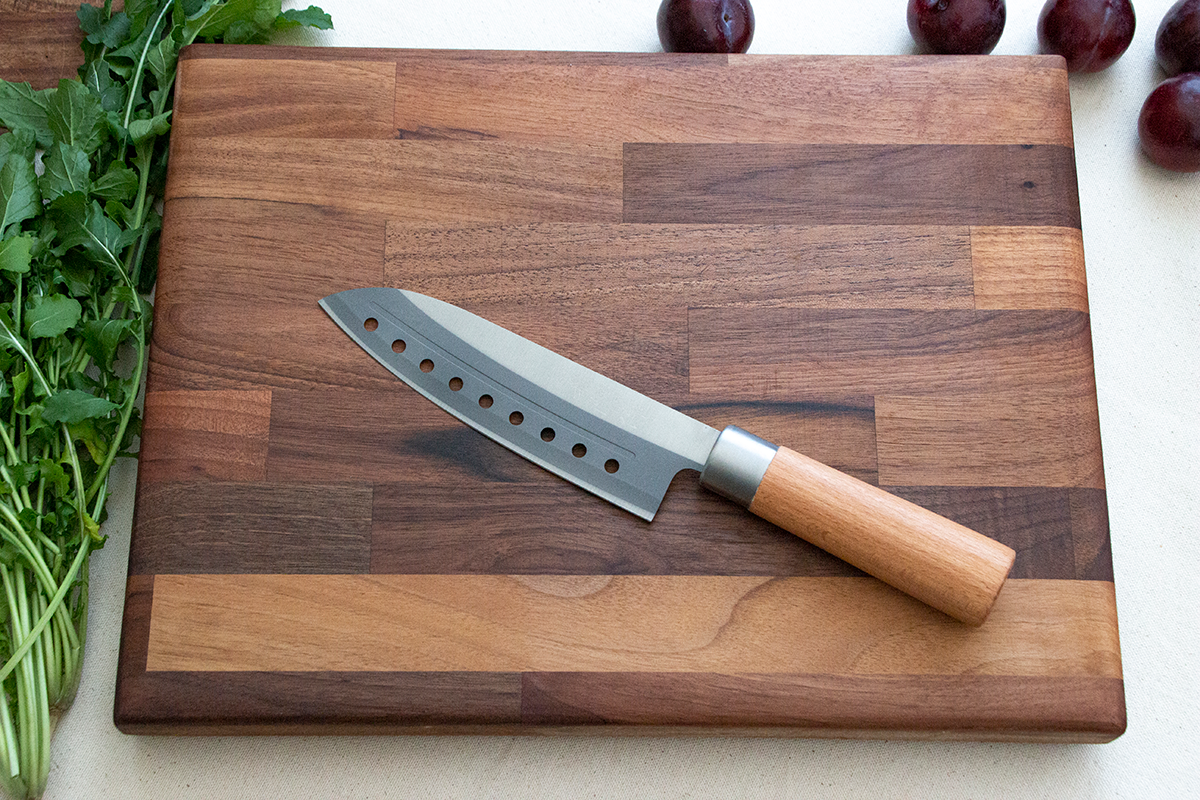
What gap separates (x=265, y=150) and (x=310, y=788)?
2.70 ft

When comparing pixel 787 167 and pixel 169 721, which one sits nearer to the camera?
pixel 169 721

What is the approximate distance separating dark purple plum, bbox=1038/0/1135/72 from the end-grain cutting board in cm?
14

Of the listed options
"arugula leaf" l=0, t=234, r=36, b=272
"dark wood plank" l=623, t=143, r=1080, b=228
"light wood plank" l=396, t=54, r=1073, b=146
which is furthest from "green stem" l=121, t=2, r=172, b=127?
"dark wood plank" l=623, t=143, r=1080, b=228

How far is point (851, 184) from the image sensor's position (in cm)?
113

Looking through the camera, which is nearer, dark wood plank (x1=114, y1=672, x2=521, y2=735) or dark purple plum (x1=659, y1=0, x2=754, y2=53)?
dark wood plank (x1=114, y1=672, x2=521, y2=735)

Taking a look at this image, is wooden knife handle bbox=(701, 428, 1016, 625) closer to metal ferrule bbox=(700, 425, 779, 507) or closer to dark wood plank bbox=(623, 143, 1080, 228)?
metal ferrule bbox=(700, 425, 779, 507)

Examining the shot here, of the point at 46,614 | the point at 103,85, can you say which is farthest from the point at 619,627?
the point at 103,85

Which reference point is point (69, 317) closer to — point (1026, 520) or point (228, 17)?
point (228, 17)

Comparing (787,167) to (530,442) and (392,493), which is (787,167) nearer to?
(530,442)

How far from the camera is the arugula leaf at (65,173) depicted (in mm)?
1090

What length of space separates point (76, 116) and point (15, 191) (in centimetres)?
13

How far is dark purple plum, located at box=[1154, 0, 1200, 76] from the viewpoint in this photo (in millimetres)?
1226

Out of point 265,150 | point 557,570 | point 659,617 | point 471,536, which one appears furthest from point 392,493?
point 265,150

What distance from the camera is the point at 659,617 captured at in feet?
3.32
